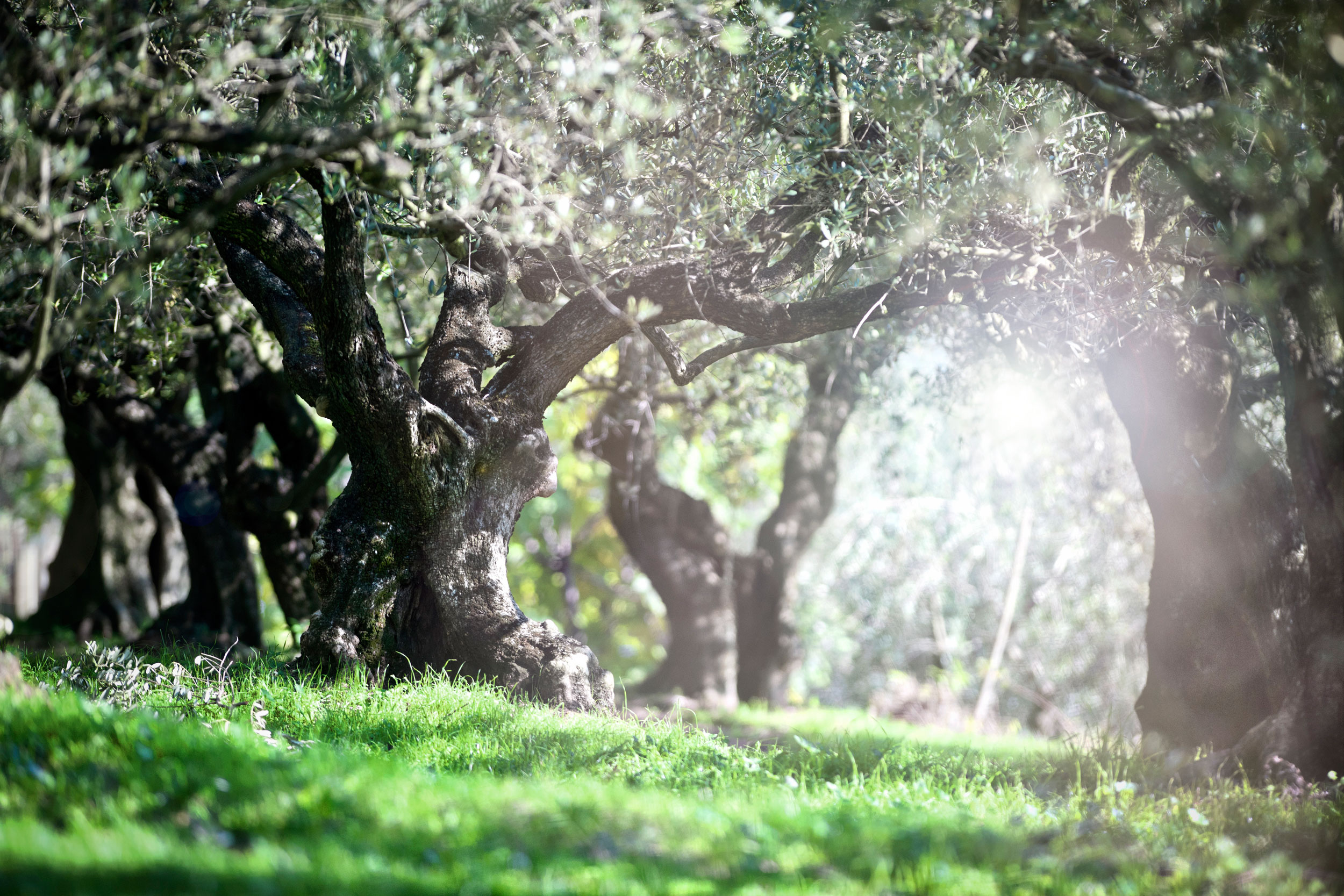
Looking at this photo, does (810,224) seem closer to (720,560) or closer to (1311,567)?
(1311,567)

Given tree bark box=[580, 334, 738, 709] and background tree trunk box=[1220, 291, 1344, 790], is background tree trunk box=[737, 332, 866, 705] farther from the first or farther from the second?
background tree trunk box=[1220, 291, 1344, 790]

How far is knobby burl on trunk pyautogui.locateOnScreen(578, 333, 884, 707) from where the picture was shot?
15.7m

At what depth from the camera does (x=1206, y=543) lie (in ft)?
29.1

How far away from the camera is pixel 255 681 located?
756 centimetres

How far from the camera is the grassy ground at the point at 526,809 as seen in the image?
395 cm

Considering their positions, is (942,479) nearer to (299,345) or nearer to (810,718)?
(810,718)

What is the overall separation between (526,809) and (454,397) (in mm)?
4751

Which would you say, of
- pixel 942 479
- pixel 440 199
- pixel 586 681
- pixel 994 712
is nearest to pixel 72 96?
pixel 440 199

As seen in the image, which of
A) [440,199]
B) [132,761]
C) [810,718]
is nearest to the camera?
[132,761]

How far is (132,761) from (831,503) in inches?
483

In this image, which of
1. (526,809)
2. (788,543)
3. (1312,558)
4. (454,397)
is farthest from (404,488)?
(788,543)

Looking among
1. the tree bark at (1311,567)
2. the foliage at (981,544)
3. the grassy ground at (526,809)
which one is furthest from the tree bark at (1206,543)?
the foliage at (981,544)

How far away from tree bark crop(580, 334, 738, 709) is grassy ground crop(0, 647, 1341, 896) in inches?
325

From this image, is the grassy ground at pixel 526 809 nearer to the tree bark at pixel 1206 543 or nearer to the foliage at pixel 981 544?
the tree bark at pixel 1206 543
